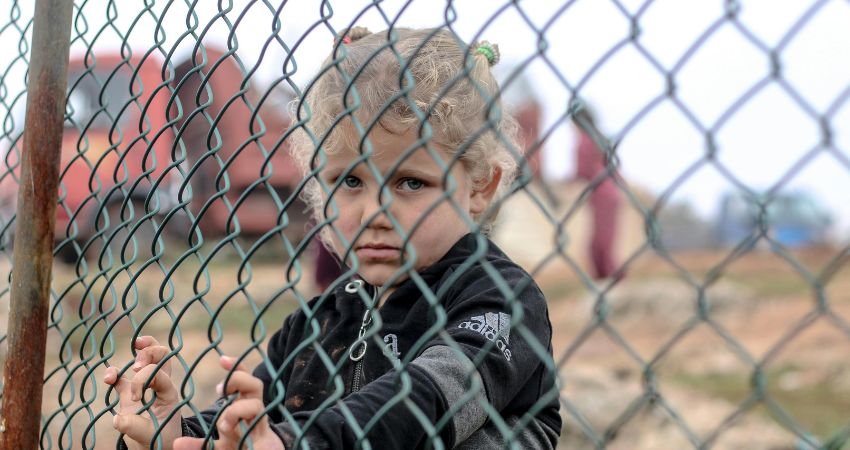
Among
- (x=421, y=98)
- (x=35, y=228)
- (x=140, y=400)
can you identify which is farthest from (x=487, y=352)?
(x=35, y=228)

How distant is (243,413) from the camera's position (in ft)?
4.98

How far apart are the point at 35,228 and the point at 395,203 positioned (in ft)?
2.95

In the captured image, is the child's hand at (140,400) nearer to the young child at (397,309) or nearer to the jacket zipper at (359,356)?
the young child at (397,309)

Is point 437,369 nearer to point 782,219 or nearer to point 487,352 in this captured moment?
point 487,352

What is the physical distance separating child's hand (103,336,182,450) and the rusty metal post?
299 mm

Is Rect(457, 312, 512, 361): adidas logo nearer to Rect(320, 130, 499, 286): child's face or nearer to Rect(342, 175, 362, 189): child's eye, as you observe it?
Rect(320, 130, 499, 286): child's face

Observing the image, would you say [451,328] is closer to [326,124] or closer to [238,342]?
[326,124]

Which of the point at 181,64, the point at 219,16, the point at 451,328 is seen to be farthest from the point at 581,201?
the point at 181,64

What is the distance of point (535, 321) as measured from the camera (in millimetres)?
1724

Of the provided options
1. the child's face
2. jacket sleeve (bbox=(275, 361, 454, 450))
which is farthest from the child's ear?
jacket sleeve (bbox=(275, 361, 454, 450))

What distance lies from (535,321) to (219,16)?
815 mm

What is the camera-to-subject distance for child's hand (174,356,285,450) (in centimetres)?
152

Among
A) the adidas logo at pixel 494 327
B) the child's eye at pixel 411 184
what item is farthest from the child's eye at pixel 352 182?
the adidas logo at pixel 494 327

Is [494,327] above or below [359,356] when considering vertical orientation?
above
